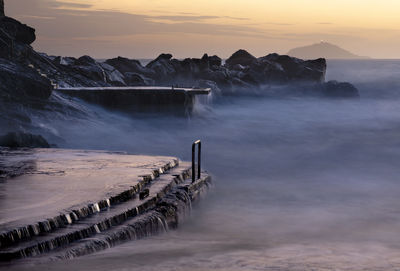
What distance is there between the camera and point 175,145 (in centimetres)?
2908

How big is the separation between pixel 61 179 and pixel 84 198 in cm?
163

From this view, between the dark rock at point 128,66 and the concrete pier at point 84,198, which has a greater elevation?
the dark rock at point 128,66

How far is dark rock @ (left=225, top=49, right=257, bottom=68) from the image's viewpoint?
7350 centimetres

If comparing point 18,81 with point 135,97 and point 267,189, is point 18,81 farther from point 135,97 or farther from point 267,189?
point 267,189

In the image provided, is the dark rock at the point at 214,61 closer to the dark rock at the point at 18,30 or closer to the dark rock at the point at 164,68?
the dark rock at the point at 164,68

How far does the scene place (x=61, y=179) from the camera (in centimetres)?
1130

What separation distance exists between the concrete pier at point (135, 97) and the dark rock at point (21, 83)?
Answer: 289cm

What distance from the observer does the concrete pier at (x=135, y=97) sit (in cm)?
3117

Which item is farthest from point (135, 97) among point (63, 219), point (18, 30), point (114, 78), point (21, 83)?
point (63, 219)

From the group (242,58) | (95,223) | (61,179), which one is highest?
(242,58)

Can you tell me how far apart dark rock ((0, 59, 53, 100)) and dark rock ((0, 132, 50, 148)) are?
9.26 metres

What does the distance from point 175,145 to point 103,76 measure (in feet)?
44.2

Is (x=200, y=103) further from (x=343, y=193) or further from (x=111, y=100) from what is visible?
(x=343, y=193)

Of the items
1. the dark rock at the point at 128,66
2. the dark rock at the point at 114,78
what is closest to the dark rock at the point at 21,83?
the dark rock at the point at 114,78
